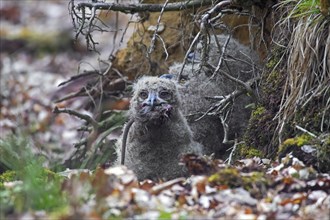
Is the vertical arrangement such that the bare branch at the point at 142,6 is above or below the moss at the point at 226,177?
above

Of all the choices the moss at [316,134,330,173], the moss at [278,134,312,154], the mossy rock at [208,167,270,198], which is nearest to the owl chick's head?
the moss at [278,134,312,154]

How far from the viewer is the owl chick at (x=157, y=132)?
24.1ft

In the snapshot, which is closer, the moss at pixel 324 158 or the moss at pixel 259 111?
the moss at pixel 324 158

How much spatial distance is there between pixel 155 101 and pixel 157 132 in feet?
0.92

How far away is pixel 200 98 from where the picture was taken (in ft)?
29.2

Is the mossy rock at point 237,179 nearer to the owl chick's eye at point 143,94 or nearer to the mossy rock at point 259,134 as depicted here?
the mossy rock at point 259,134

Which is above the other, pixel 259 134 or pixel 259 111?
pixel 259 111

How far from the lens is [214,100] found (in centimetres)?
875

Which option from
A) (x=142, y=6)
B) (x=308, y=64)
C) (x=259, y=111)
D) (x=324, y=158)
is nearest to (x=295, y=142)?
(x=324, y=158)

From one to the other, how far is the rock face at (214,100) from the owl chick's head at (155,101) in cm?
99

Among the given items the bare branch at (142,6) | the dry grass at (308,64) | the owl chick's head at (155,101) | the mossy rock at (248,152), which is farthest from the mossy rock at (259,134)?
the bare branch at (142,6)

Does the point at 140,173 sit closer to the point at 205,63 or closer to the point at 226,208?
the point at 205,63

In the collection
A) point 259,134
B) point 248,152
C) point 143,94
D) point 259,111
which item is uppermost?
point 143,94

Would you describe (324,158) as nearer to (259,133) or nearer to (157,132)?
(259,133)
